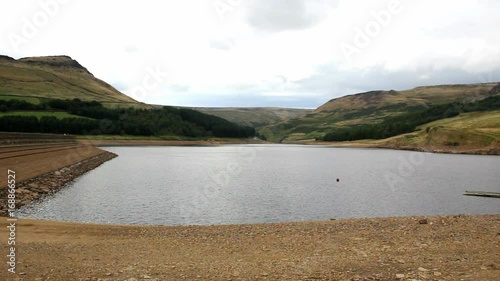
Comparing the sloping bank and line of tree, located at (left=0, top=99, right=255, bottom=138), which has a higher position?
line of tree, located at (left=0, top=99, right=255, bottom=138)

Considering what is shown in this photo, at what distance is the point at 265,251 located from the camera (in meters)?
15.0

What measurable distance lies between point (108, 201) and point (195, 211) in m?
8.81

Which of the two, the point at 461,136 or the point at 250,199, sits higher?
the point at 461,136

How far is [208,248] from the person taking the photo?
15555mm

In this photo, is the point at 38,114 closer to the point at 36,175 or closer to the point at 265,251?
the point at 36,175

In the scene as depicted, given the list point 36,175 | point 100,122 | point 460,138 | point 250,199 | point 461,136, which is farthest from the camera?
point 100,122

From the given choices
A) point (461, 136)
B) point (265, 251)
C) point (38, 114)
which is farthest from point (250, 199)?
point (38, 114)

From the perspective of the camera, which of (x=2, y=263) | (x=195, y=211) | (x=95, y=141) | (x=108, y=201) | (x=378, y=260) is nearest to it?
(x=2, y=263)

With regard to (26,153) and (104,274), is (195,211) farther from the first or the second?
(26,153)

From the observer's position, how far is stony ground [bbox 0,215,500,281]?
1182cm

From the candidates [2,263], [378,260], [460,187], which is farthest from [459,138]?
[2,263]

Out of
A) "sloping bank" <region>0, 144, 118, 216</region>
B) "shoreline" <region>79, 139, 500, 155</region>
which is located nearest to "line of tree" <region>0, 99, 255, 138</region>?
"shoreline" <region>79, 139, 500, 155</region>

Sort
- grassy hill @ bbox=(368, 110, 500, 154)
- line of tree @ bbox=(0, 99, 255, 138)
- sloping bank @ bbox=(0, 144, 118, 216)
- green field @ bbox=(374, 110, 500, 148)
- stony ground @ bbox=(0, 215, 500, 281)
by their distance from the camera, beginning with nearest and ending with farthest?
stony ground @ bbox=(0, 215, 500, 281), sloping bank @ bbox=(0, 144, 118, 216), grassy hill @ bbox=(368, 110, 500, 154), green field @ bbox=(374, 110, 500, 148), line of tree @ bbox=(0, 99, 255, 138)

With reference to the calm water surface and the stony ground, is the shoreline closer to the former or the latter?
the calm water surface
